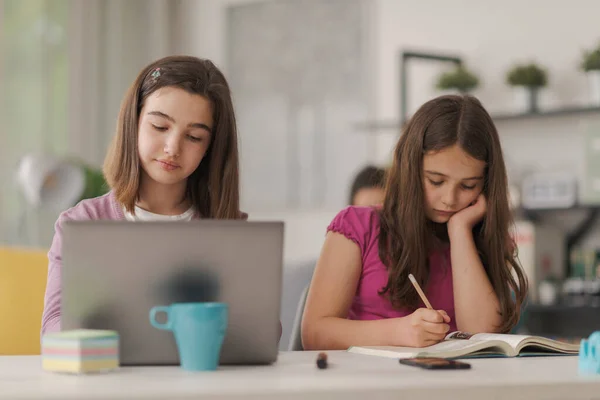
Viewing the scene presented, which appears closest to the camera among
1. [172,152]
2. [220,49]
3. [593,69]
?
[172,152]

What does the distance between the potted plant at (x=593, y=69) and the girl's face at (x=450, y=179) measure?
2155 mm

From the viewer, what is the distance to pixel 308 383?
3.51ft

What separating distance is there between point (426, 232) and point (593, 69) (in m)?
2.22

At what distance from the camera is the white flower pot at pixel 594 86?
3.85 meters

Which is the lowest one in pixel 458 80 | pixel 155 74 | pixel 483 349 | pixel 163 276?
pixel 483 349

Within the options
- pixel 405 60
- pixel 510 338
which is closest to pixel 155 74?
pixel 510 338

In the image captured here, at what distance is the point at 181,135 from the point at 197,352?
1.94 ft

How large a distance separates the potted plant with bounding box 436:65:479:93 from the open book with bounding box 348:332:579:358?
8.95 ft

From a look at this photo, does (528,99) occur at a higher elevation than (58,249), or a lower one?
higher

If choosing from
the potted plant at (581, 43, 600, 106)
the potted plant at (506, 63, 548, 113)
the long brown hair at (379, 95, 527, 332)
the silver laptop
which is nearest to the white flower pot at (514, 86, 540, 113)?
the potted plant at (506, 63, 548, 113)

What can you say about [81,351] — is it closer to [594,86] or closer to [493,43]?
[594,86]

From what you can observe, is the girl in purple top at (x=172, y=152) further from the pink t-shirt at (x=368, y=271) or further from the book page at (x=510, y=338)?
the book page at (x=510, y=338)

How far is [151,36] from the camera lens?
5.35 metres

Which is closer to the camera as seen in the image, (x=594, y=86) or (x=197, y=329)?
(x=197, y=329)
